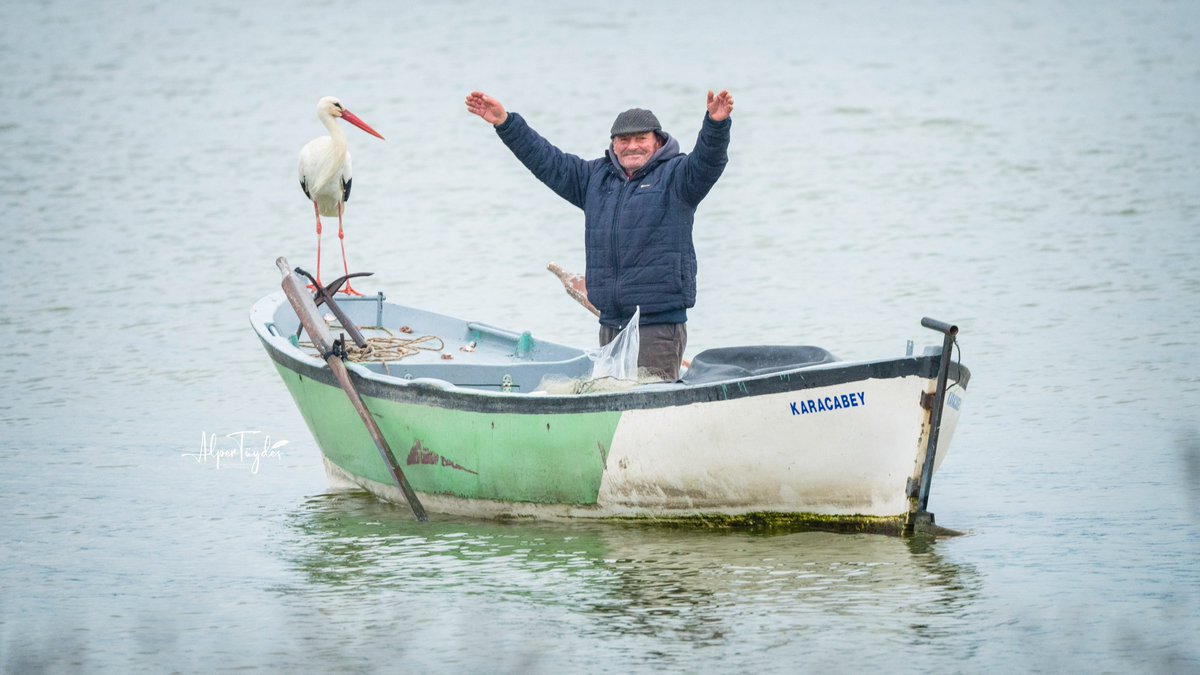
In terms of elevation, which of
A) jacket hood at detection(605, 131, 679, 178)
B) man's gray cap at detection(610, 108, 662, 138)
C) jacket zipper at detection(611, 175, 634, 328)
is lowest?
jacket zipper at detection(611, 175, 634, 328)

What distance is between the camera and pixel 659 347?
906cm

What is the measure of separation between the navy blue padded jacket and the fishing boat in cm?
35

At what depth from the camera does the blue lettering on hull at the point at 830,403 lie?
805 centimetres

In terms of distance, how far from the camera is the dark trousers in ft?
29.7

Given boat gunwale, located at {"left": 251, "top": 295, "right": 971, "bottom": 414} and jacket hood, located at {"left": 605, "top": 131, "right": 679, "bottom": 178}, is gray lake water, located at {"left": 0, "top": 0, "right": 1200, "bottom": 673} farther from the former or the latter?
jacket hood, located at {"left": 605, "top": 131, "right": 679, "bottom": 178}

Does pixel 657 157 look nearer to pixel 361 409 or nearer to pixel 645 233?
pixel 645 233

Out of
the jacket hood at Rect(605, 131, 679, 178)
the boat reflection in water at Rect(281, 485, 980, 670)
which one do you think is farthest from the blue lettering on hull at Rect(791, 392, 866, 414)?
the jacket hood at Rect(605, 131, 679, 178)

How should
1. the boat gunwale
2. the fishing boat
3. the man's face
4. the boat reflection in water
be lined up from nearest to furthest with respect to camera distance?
the boat reflection in water → the boat gunwale → the fishing boat → the man's face

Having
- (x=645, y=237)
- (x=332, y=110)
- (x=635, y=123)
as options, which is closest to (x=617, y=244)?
(x=645, y=237)

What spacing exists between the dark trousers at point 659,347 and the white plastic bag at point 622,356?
0.06 meters

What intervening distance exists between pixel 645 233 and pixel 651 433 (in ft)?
3.26

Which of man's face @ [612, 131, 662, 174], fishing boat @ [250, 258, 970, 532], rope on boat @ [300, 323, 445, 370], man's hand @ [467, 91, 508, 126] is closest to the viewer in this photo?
fishing boat @ [250, 258, 970, 532]

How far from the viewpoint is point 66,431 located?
11.8 meters

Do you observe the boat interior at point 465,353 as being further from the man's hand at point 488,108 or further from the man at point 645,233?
the man's hand at point 488,108
